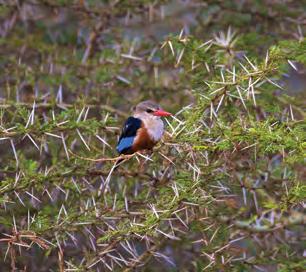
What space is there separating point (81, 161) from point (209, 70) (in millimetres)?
822

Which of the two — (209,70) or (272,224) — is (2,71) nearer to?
(209,70)

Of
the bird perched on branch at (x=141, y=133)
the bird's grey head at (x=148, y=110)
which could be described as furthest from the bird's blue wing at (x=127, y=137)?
the bird's grey head at (x=148, y=110)

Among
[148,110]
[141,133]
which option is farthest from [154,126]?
[148,110]

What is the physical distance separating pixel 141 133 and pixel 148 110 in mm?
277

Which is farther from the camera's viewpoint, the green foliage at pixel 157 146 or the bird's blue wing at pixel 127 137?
the bird's blue wing at pixel 127 137

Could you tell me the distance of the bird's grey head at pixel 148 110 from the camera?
4098 millimetres

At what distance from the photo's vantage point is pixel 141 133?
12.9 ft

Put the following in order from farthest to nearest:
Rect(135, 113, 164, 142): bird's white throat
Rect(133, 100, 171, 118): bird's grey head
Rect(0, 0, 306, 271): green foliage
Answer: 1. Rect(133, 100, 171, 118): bird's grey head
2. Rect(135, 113, 164, 142): bird's white throat
3. Rect(0, 0, 306, 271): green foliage

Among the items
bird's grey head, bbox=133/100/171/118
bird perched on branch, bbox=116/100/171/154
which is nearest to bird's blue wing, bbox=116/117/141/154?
bird perched on branch, bbox=116/100/171/154

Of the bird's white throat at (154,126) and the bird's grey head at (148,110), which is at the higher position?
the bird's white throat at (154,126)

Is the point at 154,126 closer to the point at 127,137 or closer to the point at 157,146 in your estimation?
the point at 127,137

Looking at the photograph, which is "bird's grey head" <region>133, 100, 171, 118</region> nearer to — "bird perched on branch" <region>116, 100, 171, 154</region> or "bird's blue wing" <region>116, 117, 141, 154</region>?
"bird perched on branch" <region>116, 100, 171, 154</region>

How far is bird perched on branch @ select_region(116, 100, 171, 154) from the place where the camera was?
3.88m

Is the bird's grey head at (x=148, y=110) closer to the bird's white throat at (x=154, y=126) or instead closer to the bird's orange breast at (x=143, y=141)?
the bird's white throat at (x=154, y=126)
